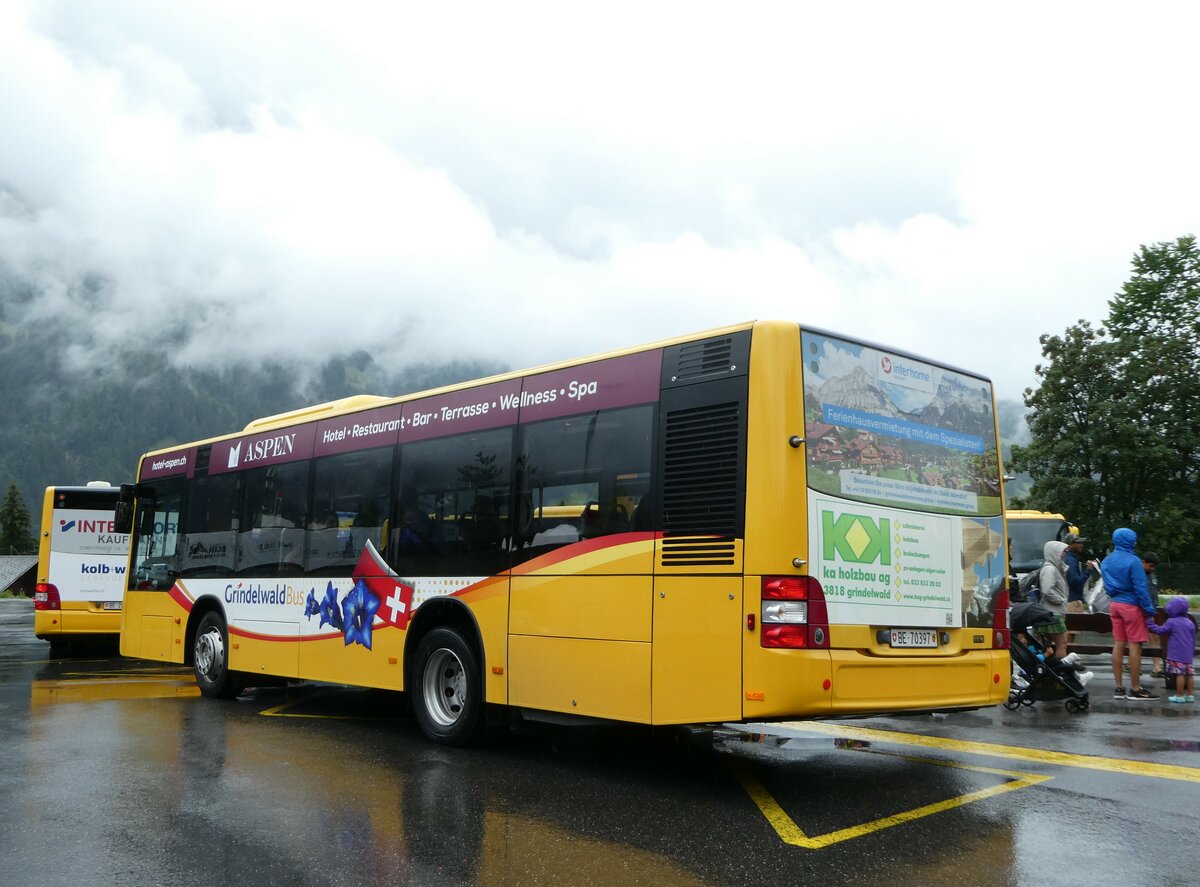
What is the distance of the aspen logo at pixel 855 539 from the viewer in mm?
6684

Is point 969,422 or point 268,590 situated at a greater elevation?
point 969,422

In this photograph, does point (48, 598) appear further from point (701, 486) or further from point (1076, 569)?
point (1076, 569)

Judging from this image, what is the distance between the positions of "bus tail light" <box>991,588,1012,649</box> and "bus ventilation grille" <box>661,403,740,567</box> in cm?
230

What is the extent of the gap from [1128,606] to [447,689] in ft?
23.5

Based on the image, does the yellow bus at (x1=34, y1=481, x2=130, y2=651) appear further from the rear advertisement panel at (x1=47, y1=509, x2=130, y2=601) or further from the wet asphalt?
the wet asphalt

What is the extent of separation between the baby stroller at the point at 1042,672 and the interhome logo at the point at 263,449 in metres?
7.41

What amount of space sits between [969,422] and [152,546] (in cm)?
1004

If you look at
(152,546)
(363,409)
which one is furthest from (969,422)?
(152,546)

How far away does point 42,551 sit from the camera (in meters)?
18.4

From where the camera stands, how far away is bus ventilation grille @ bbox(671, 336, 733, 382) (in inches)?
276

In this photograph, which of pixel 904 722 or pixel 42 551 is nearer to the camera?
pixel 904 722

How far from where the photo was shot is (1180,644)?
448 inches

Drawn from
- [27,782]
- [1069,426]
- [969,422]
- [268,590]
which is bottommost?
[27,782]

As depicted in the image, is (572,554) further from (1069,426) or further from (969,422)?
(1069,426)
